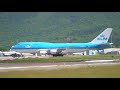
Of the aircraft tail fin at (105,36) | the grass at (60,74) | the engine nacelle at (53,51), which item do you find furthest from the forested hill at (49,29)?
the grass at (60,74)

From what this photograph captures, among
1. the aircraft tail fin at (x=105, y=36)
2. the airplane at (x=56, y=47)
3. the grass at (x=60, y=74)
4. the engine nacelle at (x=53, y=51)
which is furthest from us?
the aircraft tail fin at (x=105, y=36)

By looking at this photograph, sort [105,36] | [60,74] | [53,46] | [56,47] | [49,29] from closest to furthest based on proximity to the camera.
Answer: [60,74] < [56,47] < [53,46] < [105,36] < [49,29]

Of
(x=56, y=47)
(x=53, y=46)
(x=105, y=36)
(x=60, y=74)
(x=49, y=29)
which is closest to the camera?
(x=60, y=74)

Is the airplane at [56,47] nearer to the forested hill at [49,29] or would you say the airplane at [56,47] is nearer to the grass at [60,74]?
the forested hill at [49,29]

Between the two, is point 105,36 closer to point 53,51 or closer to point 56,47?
point 56,47

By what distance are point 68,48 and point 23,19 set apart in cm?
2207

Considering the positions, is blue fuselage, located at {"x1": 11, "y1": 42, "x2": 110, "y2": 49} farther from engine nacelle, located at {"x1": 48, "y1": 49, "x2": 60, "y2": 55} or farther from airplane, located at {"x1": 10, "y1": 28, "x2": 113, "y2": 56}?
engine nacelle, located at {"x1": 48, "y1": 49, "x2": 60, "y2": 55}

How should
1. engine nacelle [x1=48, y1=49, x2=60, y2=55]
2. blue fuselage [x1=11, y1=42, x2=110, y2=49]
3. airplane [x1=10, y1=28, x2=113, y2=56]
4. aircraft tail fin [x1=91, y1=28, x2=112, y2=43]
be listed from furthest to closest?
1. aircraft tail fin [x1=91, y1=28, x2=112, y2=43]
2. blue fuselage [x1=11, y1=42, x2=110, y2=49]
3. airplane [x1=10, y1=28, x2=113, y2=56]
4. engine nacelle [x1=48, y1=49, x2=60, y2=55]

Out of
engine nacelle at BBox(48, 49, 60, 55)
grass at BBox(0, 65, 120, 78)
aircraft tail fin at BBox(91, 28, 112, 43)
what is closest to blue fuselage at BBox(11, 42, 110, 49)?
aircraft tail fin at BBox(91, 28, 112, 43)

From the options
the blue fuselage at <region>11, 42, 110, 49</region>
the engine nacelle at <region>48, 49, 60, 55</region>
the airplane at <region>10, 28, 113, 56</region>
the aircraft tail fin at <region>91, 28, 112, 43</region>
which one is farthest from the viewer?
the aircraft tail fin at <region>91, 28, 112, 43</region>

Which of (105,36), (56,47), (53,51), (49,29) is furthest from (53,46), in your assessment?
(49,29)
